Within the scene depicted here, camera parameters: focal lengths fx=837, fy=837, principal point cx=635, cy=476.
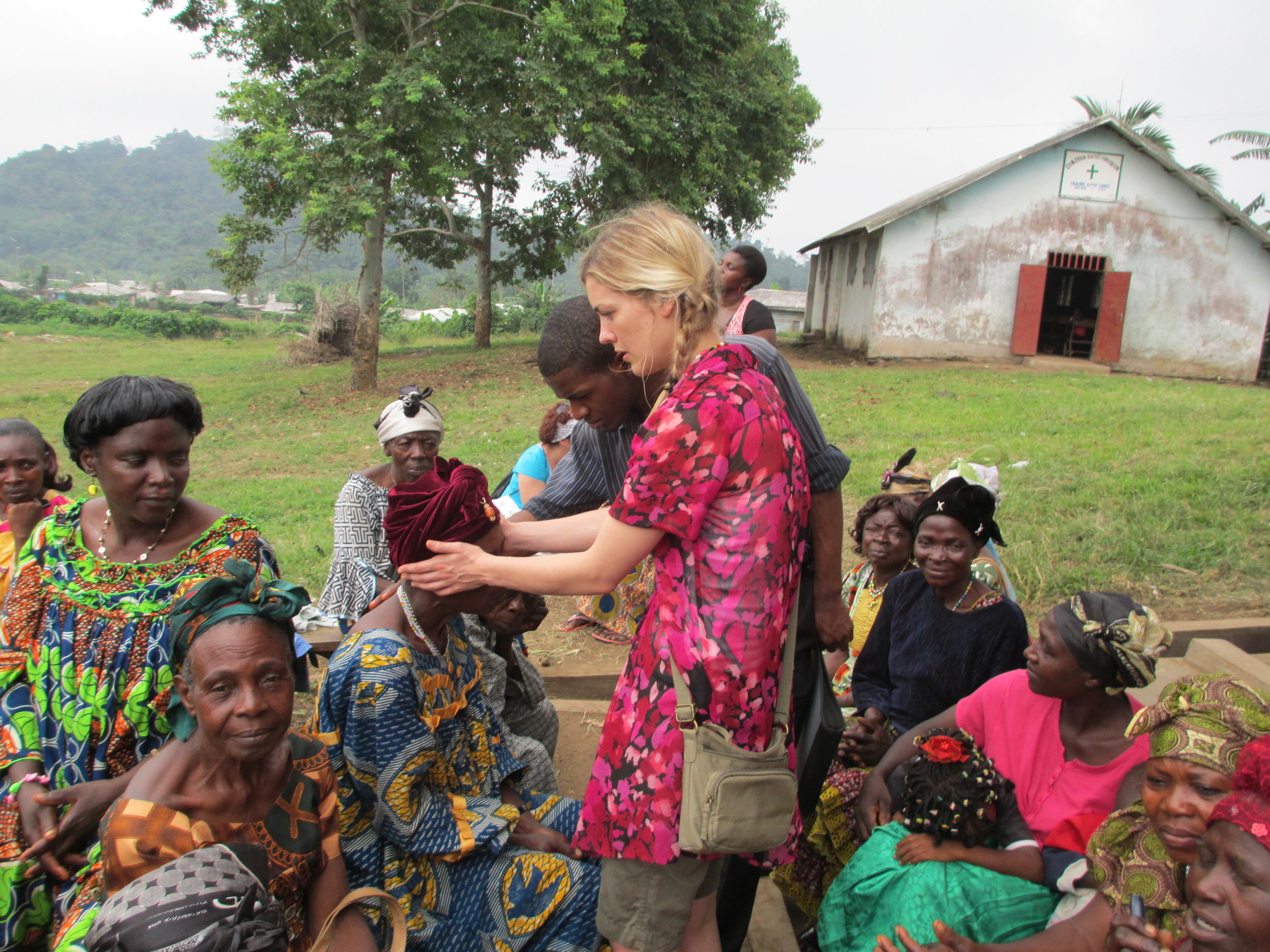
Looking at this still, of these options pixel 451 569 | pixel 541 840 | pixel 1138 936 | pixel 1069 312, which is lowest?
pixel 541 840

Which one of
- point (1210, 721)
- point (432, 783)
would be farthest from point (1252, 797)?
point (432, 783)

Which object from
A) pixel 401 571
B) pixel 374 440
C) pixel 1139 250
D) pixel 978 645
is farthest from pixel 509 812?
pixel 1139 250

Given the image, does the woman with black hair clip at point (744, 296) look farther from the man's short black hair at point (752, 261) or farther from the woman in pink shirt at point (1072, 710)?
the woman in pink shirt at point (1072, 710)

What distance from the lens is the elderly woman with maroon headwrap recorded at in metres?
2.16

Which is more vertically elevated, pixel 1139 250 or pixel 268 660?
pixel 1139 250

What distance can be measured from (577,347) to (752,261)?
3.18m

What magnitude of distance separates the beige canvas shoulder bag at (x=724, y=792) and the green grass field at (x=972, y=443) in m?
3.69

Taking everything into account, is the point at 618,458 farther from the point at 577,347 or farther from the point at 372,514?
the point at 372,514

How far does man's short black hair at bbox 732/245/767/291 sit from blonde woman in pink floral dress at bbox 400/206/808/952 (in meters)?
3.34

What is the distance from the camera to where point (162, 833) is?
1.81 metres

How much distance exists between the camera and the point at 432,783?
2.35 m

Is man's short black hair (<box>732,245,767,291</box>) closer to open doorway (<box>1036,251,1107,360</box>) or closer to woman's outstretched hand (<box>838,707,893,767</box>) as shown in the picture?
woman's outstretched hand (<box>838,707,893,767</box>)

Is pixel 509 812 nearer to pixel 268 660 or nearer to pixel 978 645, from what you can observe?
pixel 268 660

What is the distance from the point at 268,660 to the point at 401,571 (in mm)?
362
